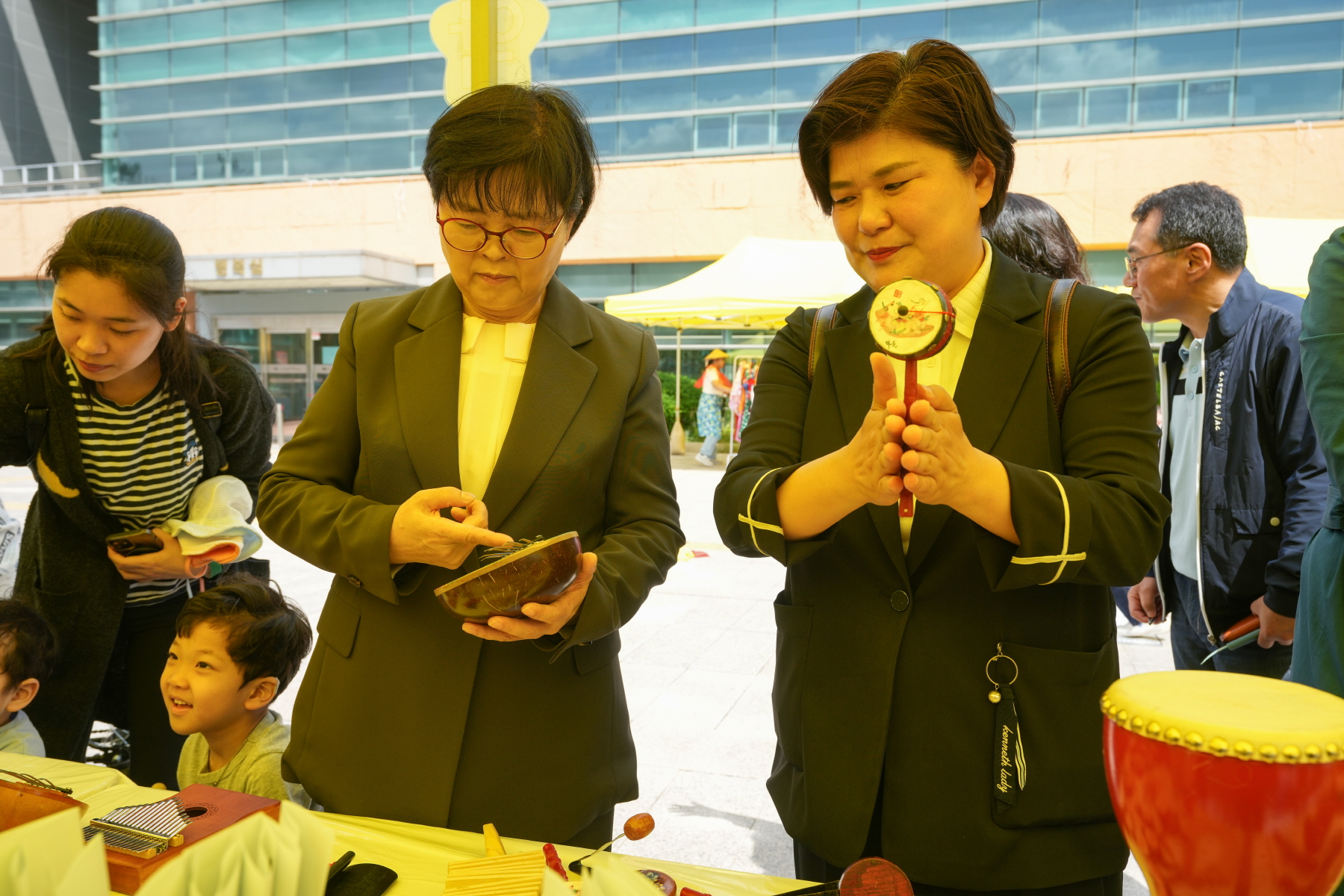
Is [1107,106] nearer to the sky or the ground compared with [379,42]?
nearer to the ground

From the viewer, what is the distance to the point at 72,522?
6.31ft

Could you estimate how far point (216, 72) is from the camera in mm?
18047

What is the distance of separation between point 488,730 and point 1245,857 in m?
0.96

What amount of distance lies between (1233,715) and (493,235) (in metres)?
1.02

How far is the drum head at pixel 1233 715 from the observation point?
23.2 inches

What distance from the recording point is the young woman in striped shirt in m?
1.73

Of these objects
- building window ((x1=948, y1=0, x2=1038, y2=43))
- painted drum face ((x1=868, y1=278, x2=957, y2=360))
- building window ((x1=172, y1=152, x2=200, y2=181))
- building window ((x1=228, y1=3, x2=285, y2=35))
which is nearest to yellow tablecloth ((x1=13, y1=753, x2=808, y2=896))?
painted drum face ((x1=868, y1=278, x2=957, y2=360))

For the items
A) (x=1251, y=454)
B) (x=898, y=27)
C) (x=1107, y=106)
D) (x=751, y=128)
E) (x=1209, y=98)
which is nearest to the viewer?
(x=1251, y=454)

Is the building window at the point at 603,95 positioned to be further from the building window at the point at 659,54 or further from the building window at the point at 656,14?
the building window at the point at 656,14

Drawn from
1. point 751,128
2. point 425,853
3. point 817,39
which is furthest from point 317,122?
point 425,853

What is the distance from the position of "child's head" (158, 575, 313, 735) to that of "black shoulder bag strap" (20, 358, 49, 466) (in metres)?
0.45

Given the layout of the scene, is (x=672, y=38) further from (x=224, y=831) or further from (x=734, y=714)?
(x=224, y=831)

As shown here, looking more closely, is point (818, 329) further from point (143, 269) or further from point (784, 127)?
point (784, 127)

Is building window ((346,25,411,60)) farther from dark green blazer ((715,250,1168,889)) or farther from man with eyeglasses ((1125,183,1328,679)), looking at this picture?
dark green blazer ((715,250,1168,889))
